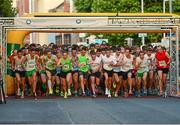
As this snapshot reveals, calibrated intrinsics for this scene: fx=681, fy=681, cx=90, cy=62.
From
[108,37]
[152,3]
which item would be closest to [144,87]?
[108,37]

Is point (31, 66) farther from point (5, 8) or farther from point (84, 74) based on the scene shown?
point (5, 8)

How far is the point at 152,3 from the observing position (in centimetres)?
5941

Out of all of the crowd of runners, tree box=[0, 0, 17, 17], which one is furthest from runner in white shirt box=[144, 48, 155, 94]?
tree box=[0, 0, 17, 17]

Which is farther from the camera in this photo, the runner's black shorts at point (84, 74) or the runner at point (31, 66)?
the runner's black shorts at point (84, 74)

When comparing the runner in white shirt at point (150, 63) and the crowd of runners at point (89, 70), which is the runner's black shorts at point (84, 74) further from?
the runner in white shirt at point (150, 63)

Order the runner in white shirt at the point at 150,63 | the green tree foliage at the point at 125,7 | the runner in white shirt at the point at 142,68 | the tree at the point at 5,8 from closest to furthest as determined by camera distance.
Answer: the runner in white shirt at the point at 142,68 < the runner in white shirt at the point at 150,63 < the tree at the point at 5,8 < the green tree foliage at the point at 125,7

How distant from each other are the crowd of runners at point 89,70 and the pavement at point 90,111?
1.09 m

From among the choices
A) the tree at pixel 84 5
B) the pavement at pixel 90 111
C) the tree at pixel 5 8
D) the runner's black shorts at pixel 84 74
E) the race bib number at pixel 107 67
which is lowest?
the pavement at pixel 90 111

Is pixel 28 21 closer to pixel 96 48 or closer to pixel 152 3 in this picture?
pixel 96 48

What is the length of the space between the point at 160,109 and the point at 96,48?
7787 millimetres

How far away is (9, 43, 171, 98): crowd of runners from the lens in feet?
85.6

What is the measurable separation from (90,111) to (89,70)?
7251 mm

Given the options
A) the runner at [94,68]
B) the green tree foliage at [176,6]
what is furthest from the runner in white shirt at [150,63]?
the green tree foliage at [176,6]

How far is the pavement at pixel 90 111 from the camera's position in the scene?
16375 mm
